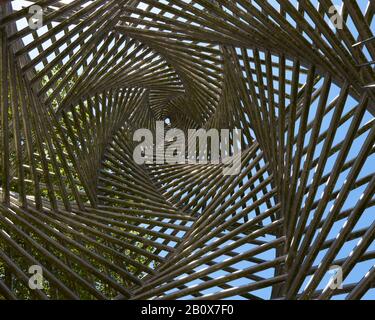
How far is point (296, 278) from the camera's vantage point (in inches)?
187

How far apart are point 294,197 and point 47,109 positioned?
12.0 feet

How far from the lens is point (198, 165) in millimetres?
9820

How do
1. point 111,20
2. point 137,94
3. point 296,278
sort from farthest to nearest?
point 137,94
point 111,20
point 296,278

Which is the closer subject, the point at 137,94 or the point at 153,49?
the point at 153,49

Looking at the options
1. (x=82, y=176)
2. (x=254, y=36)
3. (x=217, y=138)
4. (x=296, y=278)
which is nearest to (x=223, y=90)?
(x=217, y=138)

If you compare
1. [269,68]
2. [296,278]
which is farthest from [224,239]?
[269,68]

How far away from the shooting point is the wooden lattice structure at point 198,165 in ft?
15.1

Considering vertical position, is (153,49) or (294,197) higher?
(153,49)

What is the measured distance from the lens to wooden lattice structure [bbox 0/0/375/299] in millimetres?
4598

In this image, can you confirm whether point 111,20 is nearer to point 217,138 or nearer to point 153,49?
point 153,49
